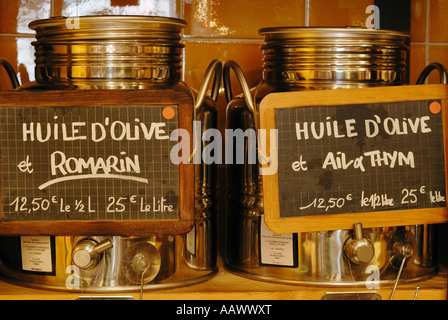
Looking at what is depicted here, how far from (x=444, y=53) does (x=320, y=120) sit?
47cm

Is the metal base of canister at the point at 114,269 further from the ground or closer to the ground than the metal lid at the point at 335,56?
closer to the ground

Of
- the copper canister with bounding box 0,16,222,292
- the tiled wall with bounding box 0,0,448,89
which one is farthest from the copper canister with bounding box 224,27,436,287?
the tiled wall with bounding box 0,0,448,89

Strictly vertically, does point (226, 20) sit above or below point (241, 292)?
above

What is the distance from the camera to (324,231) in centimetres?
90

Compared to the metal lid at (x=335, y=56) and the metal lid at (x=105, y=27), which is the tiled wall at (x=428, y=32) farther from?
the metal lid at (x=105, y=27)

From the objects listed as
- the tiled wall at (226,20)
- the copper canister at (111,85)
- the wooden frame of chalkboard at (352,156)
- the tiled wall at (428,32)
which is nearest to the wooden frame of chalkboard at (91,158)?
the copper canister at (111,85)

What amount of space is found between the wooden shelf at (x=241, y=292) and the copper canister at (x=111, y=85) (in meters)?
0.01

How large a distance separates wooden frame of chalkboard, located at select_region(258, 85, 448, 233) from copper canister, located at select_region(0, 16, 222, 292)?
13 cm

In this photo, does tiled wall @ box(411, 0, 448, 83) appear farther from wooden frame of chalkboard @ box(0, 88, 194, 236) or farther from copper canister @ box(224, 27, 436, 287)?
wooden frame of chalkboard @ box(0, 88, 194, 236)

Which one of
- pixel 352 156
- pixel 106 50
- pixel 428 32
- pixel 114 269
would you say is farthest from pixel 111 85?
pixel 428 32

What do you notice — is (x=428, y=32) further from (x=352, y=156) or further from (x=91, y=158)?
(x=91, y=158)

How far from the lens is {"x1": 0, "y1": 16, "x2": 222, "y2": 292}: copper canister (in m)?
0.87

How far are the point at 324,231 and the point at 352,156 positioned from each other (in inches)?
4.8

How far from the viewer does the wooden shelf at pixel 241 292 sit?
2.89 feet
